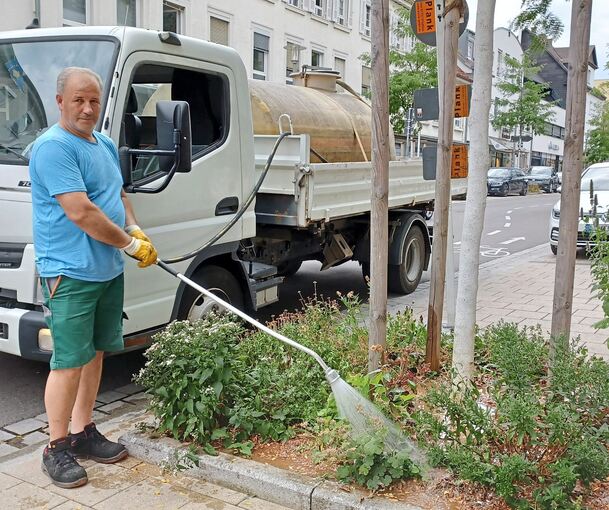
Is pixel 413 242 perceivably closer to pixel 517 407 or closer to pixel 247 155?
pixel 247 155

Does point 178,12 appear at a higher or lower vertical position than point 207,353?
higher

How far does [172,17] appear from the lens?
2073 cm

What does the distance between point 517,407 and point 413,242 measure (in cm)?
593

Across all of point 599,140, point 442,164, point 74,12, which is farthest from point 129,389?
point 599,140

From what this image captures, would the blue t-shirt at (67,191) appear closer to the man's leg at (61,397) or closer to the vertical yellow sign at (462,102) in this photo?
the man's leg at (61,397)

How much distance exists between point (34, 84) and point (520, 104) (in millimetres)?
42413

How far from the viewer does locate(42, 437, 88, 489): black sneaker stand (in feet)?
11.2

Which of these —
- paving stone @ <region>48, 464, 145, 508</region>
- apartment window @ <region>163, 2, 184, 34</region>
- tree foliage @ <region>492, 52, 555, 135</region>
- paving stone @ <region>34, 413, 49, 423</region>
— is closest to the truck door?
paving stone @ <region>34, 413, 49, 423</region>

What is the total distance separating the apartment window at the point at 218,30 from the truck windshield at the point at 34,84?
18.3 meters

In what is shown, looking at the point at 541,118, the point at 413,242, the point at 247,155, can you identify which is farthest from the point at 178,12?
the point at 541,118

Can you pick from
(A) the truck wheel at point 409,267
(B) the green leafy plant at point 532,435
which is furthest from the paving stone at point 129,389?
(A) the truck wheel at point 409,267

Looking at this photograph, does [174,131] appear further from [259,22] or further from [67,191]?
[259,22]

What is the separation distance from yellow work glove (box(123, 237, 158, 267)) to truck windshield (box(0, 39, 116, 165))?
1.34 m

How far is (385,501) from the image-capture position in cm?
303
